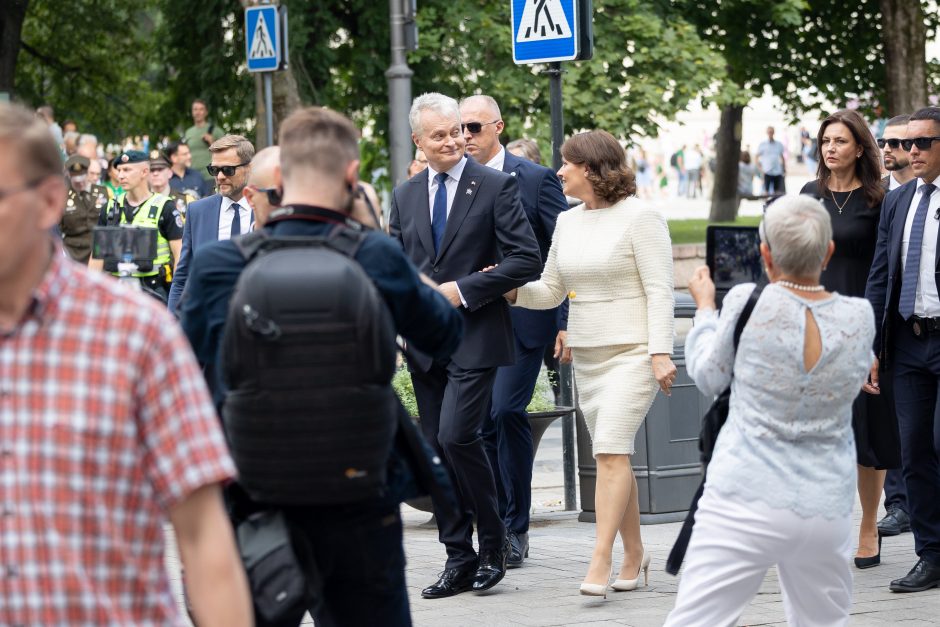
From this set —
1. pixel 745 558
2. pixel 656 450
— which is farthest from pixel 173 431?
pixel 656 450

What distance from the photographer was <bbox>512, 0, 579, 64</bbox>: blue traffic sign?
9.38m

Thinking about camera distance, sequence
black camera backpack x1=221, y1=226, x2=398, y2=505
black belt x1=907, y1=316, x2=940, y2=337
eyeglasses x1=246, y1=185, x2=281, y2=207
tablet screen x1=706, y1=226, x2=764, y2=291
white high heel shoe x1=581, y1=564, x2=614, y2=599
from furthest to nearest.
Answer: black belt x1=907, y1=316, x2=940, y2=337, white high heel shoe x1=581, y1=564, x2=614, y2=599, tablet screen x1=706, y1=226, x2=764, y2=291, eyeglasses x1=246, y1=185, x2=281, y2=207, black camera backpack x1=221, y1=226, x2=398, y2=505

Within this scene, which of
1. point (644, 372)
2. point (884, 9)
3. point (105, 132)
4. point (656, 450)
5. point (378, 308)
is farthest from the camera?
point (105, 132)

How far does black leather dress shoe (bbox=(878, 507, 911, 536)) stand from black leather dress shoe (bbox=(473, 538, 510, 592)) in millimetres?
2427

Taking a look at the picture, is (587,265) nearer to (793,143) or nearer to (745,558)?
(745,558)

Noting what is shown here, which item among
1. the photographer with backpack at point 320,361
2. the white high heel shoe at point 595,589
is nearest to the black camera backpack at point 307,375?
the photographer with backpack at point 320,361

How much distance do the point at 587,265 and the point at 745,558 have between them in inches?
100

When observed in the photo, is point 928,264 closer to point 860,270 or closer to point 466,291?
point 860,270

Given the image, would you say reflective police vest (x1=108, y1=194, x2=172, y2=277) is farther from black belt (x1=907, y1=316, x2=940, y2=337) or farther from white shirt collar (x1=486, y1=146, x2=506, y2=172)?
black belt (x1=907, y1=316, x2=940, y2=337)

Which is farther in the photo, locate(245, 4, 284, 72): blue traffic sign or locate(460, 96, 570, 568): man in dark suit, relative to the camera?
locate(245, 4, 284, 72): blue traffic sign

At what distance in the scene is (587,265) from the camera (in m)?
6.98

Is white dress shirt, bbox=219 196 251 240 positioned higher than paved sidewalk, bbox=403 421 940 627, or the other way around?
white dress shirt, bbox=219 196 251 240

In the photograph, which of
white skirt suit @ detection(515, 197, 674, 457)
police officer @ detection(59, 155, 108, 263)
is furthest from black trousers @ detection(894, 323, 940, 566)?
police officer @ detection(59, 155, 108, 263)

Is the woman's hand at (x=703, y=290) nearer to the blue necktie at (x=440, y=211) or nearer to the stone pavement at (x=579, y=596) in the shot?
the stone pavement at (x=579, y=596)
